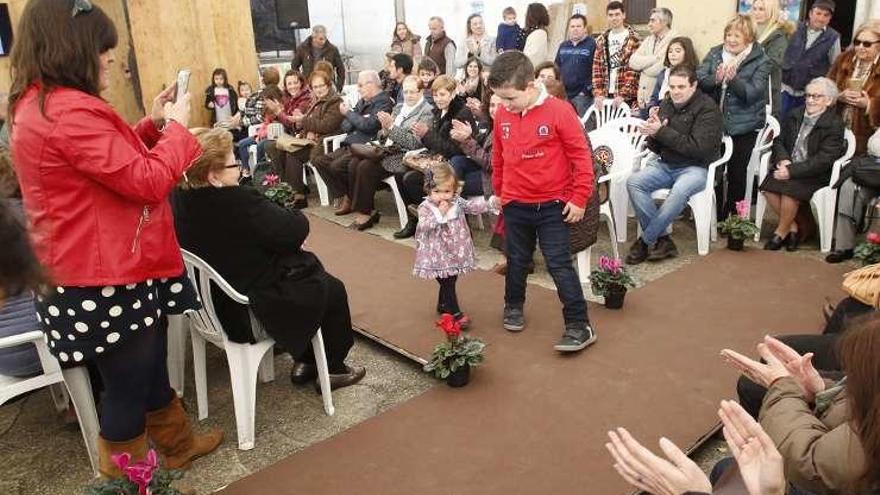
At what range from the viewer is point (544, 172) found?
319 centimetres

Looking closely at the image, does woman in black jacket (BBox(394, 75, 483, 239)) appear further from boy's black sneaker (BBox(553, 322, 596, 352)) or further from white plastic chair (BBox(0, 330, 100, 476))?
white plastic chair (BBox(0, 330, 100, 476))

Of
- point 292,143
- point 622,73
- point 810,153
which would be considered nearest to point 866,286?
point 810,153

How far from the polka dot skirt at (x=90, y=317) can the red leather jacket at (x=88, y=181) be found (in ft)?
0.16

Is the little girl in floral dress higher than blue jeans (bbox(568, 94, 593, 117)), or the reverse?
blue jeans (bbox(568, 94, 593, 117))

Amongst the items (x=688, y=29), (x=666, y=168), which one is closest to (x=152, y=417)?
(x=666, y=168)

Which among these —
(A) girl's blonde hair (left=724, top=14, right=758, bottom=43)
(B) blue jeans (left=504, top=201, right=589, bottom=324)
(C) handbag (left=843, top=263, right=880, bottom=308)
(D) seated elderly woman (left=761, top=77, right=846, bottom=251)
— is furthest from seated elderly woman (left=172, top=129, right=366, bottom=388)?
(A) girl's blonde hair (left=724, top=14, right=758, bottom=43)

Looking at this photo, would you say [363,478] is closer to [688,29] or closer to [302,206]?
[302,206]

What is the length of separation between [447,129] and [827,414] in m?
3.65

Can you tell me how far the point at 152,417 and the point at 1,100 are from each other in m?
3.47

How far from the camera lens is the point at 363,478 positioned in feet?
8.00

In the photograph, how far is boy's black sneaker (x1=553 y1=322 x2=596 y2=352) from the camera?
322cm

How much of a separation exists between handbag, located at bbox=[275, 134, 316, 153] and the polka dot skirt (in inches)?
172

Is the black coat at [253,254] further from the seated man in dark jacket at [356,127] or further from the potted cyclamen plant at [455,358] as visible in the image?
the seated man in dark jacket at [356,127]

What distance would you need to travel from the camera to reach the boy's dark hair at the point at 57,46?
185 centimetres
